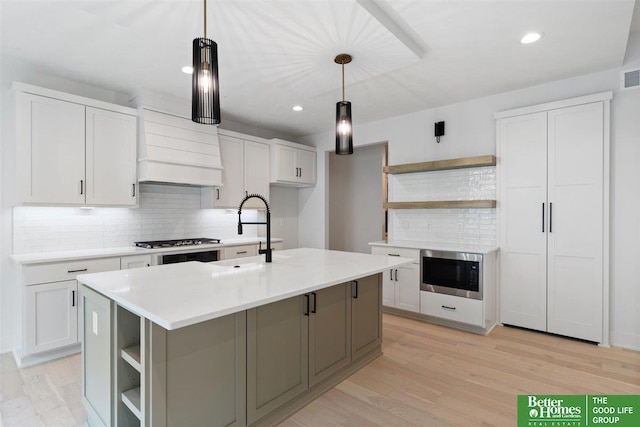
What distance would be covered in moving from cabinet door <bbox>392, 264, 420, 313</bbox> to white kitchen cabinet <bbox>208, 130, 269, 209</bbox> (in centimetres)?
241

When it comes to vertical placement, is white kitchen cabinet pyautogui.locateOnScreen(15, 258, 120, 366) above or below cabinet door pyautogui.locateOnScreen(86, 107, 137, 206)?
below

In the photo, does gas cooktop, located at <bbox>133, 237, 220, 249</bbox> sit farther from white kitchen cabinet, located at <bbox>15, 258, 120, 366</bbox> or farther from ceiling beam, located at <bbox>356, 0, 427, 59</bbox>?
ceiling beam, located at <bbox>356, 0, 427, 59</bbox>

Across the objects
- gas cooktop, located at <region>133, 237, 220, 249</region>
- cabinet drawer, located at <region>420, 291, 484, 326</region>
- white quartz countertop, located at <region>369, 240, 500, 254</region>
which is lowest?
cabinet drawer, located at <region>420, 291, 484, 326</region>

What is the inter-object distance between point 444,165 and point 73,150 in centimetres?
406

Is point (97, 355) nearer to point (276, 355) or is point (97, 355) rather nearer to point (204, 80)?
point (276, 355)

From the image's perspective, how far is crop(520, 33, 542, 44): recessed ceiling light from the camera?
2.66 metres

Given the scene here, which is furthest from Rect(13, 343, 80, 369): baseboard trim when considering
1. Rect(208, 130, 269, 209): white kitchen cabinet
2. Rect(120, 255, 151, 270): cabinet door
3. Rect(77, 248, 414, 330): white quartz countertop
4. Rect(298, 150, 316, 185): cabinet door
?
Rect(298, 150, 316, 185): cabinet door

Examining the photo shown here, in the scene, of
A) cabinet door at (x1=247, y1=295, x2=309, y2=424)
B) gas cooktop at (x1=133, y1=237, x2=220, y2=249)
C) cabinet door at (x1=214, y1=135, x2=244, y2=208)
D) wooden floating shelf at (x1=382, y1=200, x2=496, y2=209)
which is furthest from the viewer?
cabinet door at (x1=214, y1=135, x2=244, y2=208)

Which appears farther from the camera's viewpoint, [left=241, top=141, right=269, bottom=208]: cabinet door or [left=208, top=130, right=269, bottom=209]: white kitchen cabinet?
[left=241, top=141, right=269, bottom=208]: cabinet door

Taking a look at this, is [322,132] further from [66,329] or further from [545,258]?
[66,329]

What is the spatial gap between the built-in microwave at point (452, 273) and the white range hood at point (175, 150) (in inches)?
112

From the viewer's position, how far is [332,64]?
3.03 meters

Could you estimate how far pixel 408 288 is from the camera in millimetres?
4121

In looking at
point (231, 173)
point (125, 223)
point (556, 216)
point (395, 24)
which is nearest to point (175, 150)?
point (231, 173)
